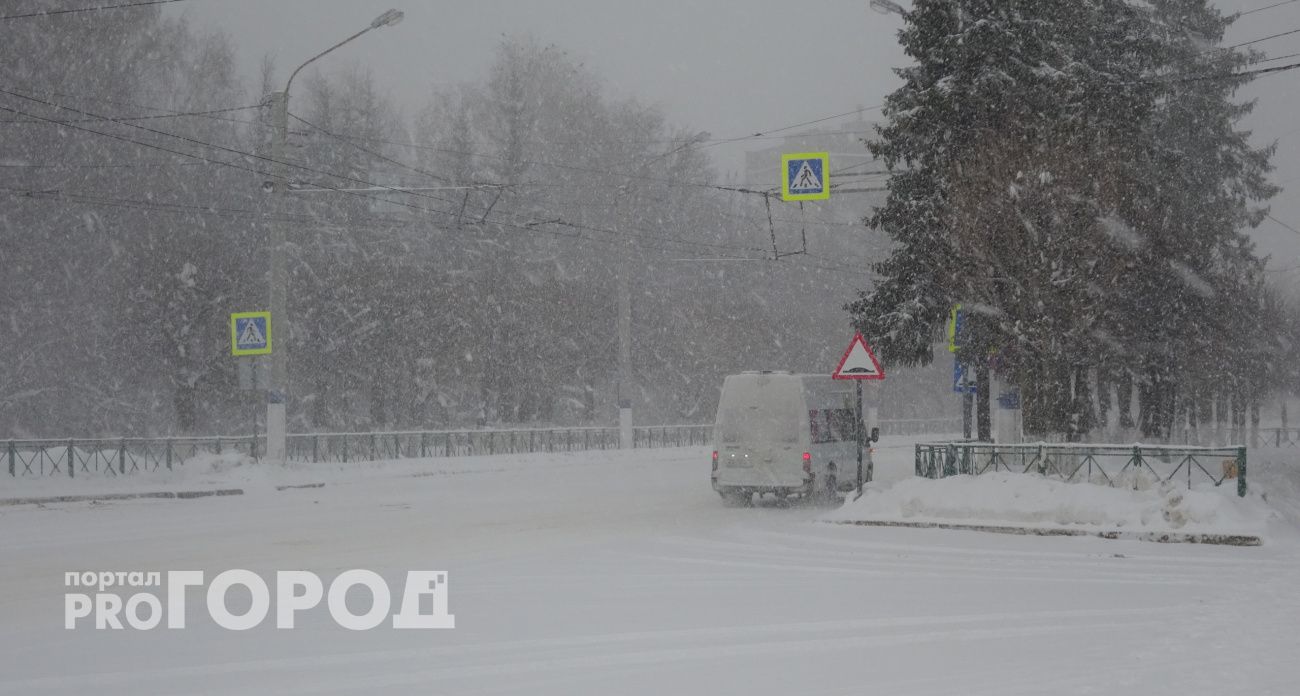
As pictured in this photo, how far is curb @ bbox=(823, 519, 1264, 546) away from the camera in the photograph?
15289 mm

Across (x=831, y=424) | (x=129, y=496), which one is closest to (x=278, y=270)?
(x=129, y=496)

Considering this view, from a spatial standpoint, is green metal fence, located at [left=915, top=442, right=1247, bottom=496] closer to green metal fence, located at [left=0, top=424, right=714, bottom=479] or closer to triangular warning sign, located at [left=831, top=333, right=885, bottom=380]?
triangular warning sign, located at [left=831, top=333, right=885, bottom=380]

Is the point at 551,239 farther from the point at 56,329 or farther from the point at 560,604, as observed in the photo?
the point at 560,604

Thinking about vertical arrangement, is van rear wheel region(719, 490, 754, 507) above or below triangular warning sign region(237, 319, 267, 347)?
below

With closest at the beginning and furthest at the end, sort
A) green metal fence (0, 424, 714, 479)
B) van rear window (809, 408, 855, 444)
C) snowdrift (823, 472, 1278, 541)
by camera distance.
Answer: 1. snowdrift (823, 472, 1278, 541)
2. van rear window (809, 408, 855, 444)
3. green metal fence (0, 424, 714, 479)

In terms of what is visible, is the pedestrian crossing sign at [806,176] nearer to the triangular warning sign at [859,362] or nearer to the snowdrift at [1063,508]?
the triangular warning sign at [859,362]

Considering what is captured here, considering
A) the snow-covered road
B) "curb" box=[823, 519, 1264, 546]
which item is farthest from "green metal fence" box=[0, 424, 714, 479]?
"curb" box=[823, 519, 1264, 546]

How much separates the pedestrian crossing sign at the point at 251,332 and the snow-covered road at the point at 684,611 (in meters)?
7.68

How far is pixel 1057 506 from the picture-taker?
16.9m

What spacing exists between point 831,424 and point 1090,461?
501 cm

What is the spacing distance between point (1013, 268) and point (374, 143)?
35.9 m

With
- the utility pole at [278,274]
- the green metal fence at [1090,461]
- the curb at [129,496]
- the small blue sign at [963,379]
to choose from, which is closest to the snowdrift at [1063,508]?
the green metal fence at [1090,461]

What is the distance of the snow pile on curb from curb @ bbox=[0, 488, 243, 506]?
42.1 feet

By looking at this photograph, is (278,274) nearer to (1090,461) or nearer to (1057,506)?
(1090,461)
